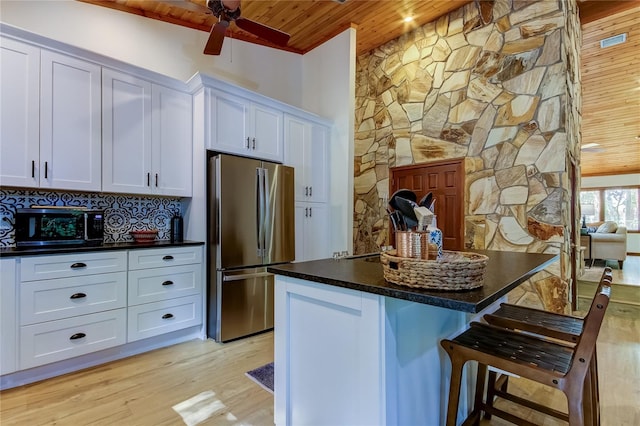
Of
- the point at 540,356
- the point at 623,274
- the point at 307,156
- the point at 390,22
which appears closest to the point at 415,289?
the point at 540,356

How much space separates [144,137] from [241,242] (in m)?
1.32

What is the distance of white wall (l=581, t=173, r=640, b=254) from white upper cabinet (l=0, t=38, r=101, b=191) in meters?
12.3

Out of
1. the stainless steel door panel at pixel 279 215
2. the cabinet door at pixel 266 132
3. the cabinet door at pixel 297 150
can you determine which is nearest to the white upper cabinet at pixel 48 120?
the cabinet door at pixel 266 132

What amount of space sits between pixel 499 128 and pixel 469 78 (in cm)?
78

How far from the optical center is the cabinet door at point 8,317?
6.66 ft

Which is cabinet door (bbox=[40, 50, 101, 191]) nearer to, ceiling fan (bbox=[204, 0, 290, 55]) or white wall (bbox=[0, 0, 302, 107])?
white wall (bbox=[0, 0, 302, 107])

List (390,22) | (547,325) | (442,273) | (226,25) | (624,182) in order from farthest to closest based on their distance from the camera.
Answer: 1. (624,182)
2. (390,22)
3. (226,25)
4. (547,325)
5. (442,273)

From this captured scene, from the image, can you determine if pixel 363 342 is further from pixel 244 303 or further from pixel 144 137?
pixel 144 137

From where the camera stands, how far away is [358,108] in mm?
5305

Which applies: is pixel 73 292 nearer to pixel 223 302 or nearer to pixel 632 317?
pixel 223 302

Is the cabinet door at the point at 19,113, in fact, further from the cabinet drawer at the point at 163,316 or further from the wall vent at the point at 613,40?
the wall vent at the point at 613,40

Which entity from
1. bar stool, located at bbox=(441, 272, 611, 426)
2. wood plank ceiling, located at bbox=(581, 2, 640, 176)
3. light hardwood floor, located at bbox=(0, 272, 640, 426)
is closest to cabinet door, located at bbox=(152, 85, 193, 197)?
light hardwood floor, located at bbox=(0, 272, 640, 426)

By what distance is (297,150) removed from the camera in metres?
3.80

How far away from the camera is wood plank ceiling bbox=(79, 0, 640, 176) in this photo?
3.46 m
